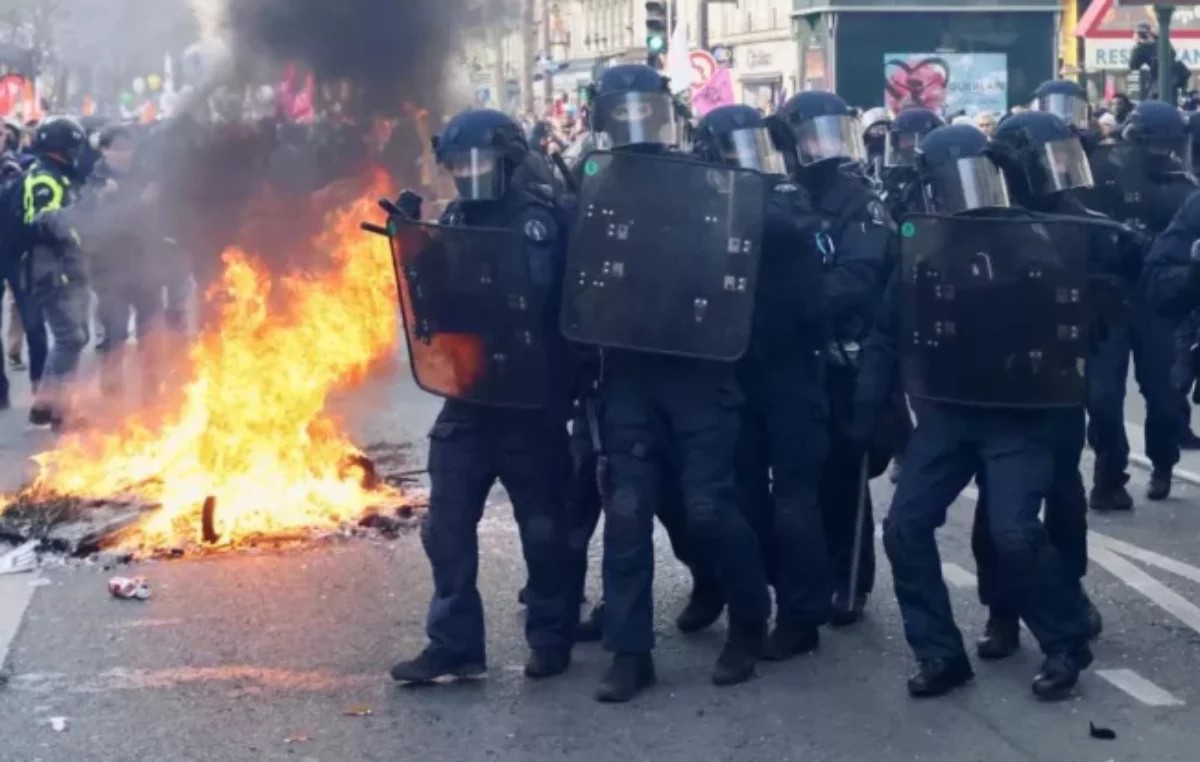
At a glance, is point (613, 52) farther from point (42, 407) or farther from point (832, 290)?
point (832, 290)

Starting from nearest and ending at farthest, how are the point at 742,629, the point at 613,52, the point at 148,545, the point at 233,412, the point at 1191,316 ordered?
1. the point at 742,629
2. the point at 1191,316
3. the point at 148,545
4. the point at 233,412
5. the point at 613,52

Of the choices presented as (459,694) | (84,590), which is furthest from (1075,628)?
(84,590)

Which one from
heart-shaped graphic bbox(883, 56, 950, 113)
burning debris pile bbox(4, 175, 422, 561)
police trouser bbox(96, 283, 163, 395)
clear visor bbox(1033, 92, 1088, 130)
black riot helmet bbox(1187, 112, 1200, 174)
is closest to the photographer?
burning debris pile bbox(4, 175, 422, 561)

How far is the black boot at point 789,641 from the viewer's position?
676cm

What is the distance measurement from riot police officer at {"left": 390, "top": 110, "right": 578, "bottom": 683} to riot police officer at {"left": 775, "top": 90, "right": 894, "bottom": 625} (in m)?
0.98

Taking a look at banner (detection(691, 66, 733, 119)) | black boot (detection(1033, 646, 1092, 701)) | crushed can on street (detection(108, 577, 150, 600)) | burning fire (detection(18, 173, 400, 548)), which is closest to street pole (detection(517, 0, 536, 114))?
banner (detection(691, 66, 733, 119))

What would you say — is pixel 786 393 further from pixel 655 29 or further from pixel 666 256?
pixel 655 29

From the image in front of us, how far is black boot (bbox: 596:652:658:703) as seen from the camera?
627 cm

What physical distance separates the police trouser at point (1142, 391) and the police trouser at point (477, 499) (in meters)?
3.32

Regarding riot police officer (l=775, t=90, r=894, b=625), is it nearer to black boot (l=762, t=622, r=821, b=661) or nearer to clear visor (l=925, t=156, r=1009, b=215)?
black boot (l=762, t=622, r=821, b=661)

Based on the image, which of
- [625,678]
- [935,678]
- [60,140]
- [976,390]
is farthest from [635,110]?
[60,140]

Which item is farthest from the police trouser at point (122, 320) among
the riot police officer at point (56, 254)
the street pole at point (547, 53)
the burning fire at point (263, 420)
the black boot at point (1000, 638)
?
the black boot at point (1000, 638)

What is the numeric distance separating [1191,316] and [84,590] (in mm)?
4374

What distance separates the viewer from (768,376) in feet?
22.1
